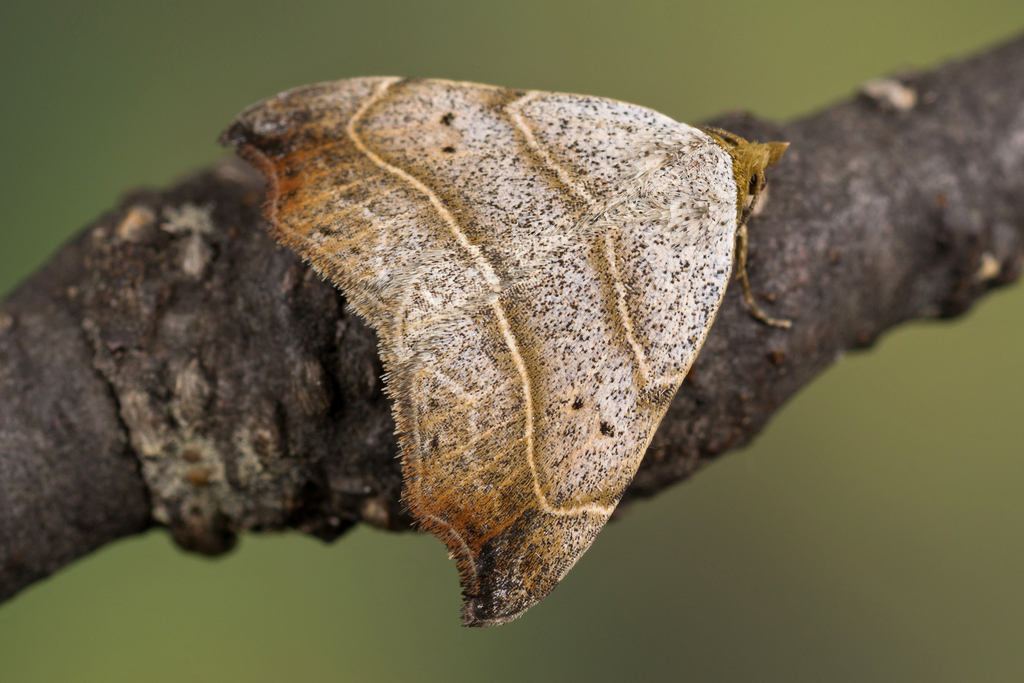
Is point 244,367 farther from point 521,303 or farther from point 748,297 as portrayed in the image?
point 748,297

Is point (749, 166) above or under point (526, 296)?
above

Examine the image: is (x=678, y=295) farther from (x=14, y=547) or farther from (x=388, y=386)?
(x=14, y=547)

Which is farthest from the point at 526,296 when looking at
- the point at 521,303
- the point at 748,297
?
the point at 748,297

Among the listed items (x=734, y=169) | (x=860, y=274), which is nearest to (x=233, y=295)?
(x=734, y=169)

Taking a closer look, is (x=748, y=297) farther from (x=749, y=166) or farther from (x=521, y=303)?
(x=521, y=303)

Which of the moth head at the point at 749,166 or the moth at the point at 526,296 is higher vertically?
the moth head at the point at 749,166

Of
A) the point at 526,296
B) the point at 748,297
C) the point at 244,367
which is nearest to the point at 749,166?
the point at 748,297
